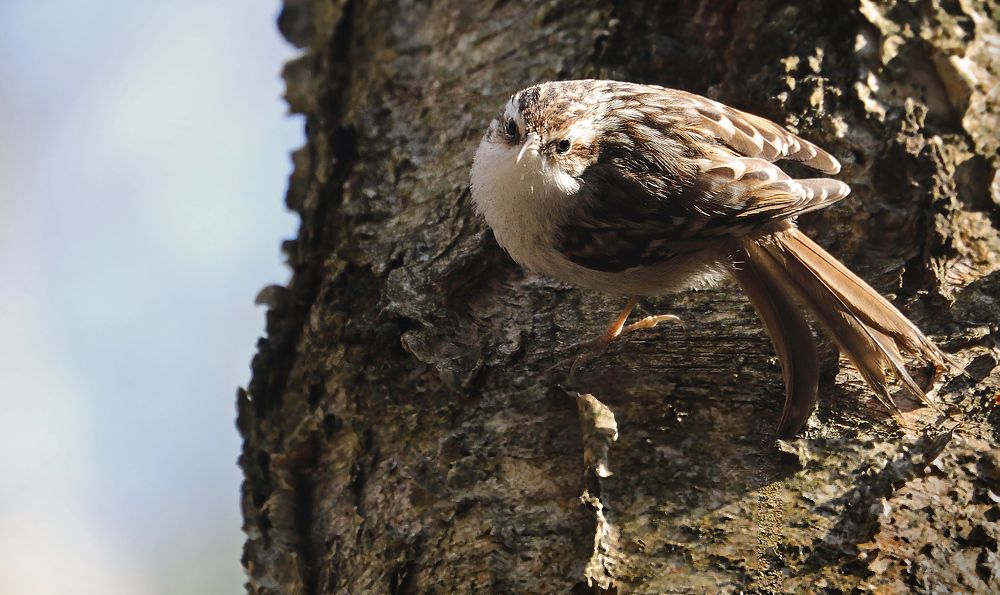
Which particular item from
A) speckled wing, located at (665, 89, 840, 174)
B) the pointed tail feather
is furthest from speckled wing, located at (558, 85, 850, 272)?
the pointed tail feather

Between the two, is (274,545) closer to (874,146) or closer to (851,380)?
(851,380)

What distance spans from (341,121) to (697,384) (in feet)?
5.00

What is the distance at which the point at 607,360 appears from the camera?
196 cm

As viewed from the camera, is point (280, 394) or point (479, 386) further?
point (280, 394)

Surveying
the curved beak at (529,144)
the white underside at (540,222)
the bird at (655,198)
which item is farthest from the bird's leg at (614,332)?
the curved beak at (529,144)

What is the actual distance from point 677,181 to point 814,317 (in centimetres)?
48

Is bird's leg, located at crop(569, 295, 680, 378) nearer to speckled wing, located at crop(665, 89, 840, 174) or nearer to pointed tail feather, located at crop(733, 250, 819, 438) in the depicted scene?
pointed tail feather, located at crop(733, 250, 819, 438)

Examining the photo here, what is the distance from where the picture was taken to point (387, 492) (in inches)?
80.3


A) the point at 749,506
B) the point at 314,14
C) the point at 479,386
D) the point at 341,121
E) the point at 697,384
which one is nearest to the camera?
the point at 749,506

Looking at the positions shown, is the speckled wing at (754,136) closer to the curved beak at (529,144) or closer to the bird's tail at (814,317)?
the bird's tail at (814,317)

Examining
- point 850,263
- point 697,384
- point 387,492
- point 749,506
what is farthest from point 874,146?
point 387,492

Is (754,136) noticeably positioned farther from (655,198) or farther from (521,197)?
(521,197)

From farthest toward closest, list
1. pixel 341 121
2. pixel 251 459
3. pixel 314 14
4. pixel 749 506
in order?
pixel 314 14 → pixel 341 121 → pixel 251 459 → pixel 749 506

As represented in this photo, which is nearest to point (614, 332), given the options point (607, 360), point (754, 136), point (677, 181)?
point (607, 360)
